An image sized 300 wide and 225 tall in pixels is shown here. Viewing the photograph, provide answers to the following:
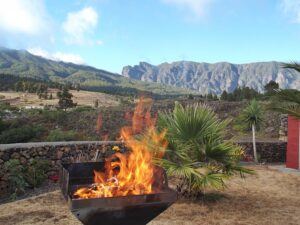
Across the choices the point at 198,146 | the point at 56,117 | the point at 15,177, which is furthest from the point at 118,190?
A: the point at 56,117

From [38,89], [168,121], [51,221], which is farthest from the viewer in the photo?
[38,89]

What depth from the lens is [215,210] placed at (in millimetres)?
8883

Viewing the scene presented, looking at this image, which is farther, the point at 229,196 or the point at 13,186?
the point at 13,186

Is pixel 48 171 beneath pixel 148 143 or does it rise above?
beneath

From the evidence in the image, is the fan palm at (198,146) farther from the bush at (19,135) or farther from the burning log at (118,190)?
the bush at (19,135)

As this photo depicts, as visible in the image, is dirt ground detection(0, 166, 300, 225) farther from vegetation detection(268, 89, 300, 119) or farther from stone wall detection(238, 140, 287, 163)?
stone wall detection(238, 140, 287, 163)

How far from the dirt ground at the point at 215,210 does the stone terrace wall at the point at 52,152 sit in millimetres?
2588

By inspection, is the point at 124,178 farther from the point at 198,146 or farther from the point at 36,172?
the point at 36,172

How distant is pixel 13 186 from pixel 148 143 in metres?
4.90

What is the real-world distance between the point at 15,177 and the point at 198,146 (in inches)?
226

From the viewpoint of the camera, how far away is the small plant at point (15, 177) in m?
11.5

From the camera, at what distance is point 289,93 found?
11.1 metres

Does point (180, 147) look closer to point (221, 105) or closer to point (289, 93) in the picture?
point (289, 93)

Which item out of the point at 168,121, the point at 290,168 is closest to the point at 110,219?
the point at 168,121
